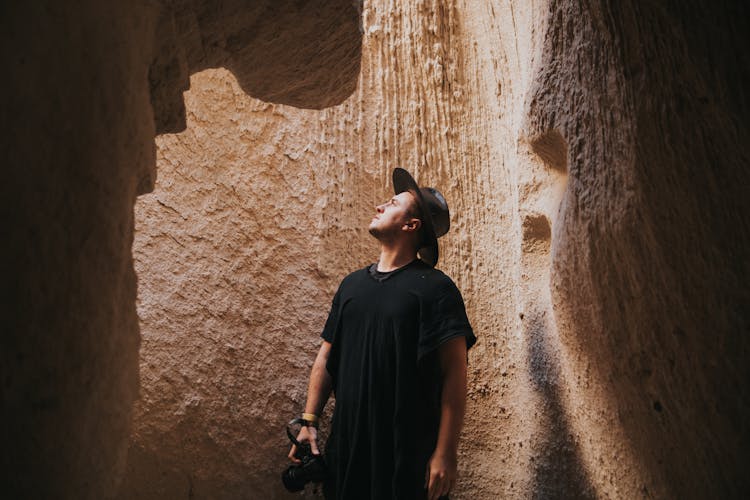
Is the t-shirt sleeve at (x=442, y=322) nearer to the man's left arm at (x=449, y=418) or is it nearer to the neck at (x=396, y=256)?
the man's left arm at (x=449, y=418)

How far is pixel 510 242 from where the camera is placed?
2.57 meters

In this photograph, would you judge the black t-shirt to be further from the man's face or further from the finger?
the man's face

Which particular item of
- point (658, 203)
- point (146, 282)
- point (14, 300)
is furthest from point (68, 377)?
point (146, 282)

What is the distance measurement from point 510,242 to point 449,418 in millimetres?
1027

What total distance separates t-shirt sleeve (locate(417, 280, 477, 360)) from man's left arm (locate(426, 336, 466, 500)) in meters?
0.02

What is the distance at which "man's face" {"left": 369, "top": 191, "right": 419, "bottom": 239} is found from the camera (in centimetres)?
200

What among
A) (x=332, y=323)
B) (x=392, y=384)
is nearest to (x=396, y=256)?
(x=332, y=323)

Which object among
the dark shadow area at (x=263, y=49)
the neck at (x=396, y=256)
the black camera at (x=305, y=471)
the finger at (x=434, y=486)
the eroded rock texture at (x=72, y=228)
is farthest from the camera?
the neck at (x=396, y=256)

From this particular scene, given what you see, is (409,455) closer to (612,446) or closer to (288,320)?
(612,446)

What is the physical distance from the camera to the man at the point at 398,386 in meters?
1.71

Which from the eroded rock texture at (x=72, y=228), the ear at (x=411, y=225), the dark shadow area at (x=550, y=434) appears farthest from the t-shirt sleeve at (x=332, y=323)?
the eroded rock texture at (x=72, y=228)

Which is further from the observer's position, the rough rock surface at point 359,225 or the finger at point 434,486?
the finger at point 434,486

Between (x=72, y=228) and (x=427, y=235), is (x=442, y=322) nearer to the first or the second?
(x=427, y=235)

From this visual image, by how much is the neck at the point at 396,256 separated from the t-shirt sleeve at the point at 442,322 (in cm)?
18
